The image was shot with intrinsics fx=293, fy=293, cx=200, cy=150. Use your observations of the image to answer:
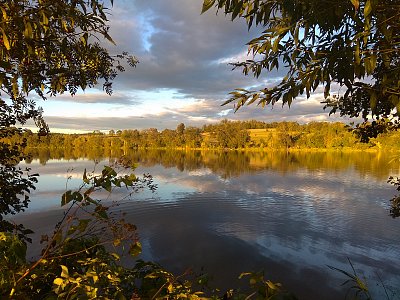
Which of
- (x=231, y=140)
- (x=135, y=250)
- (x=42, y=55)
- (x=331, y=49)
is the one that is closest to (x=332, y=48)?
(x=331, y=49)

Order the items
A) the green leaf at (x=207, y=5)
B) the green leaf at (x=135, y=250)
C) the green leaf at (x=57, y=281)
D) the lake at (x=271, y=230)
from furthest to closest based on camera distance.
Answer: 1. the lake at (x=271, y=230)
2. the green leaf at (x=207, y=5)
3. the green leaf at (x=135, y=250)
4. the green leaf at (x=57, y=281)

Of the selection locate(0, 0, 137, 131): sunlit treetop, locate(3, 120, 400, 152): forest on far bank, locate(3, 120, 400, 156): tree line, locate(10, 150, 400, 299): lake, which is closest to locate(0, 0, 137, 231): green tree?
locate(0, 0, 137, 131): sunlit treetop

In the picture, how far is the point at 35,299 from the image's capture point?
2266 mm

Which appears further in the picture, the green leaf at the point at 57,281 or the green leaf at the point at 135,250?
the green leaf at the point at 135,250

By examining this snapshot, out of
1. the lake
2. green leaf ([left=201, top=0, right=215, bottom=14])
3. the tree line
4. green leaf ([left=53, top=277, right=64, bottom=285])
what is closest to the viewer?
green leaf ([left=53, top=277, right=64, bottom=285])

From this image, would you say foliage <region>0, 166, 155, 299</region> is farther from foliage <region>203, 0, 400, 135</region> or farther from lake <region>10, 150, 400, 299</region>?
lake <region>10, 150, 400, 299</region>

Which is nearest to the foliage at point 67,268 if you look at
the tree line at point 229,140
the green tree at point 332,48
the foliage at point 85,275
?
the foliage at point 85,275

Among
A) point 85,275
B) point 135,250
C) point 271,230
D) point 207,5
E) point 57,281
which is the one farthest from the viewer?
point 271,230

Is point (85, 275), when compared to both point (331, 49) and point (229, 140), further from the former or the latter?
point (229, 140)

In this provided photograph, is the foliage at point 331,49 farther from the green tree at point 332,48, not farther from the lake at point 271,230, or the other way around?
the lake at point 271,230

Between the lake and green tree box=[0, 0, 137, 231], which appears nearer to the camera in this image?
green tree box=[0, 0, 137, 231]

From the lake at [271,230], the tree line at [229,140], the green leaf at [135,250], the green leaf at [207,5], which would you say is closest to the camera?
the green leaf at [135,250]

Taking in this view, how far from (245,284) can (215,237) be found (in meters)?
7.19

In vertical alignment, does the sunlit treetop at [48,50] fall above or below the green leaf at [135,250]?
above
